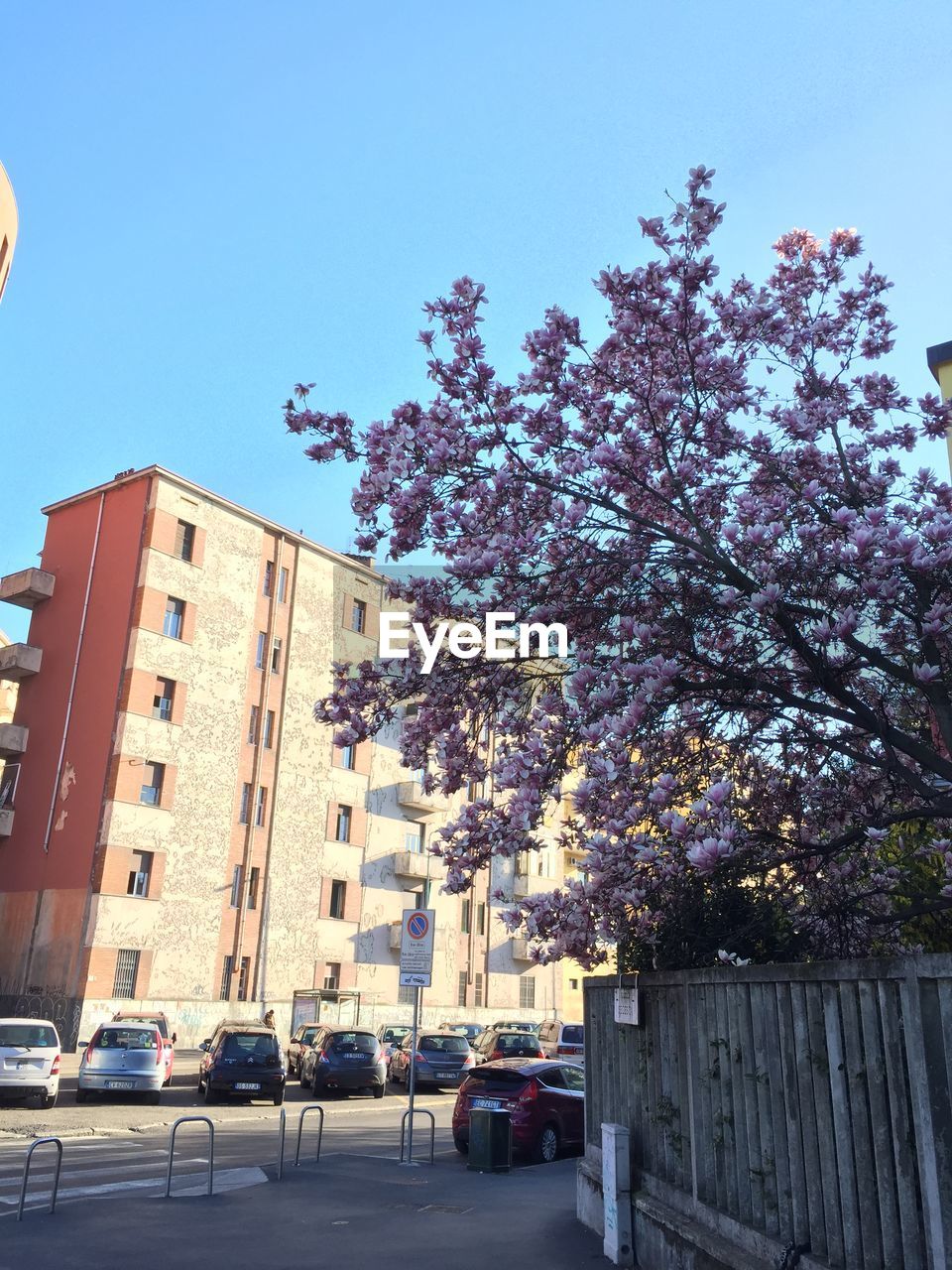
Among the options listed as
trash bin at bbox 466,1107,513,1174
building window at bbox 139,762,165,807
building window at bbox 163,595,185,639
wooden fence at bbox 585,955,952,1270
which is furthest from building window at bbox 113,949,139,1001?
wooden fence at bbox 585,955,952,1270

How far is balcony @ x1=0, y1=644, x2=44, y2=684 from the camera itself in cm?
3972

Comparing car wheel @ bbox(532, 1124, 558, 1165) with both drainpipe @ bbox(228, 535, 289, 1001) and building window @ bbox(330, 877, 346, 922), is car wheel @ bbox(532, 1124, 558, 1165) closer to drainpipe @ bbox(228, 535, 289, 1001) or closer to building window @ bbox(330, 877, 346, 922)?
drainpipe @ bbox(228, 535, 289, 1001)

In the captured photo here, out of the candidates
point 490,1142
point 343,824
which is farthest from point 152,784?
point 490,1142

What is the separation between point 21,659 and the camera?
39688 millimetres

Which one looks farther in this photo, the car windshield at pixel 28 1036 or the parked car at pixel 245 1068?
the parked car at pixel 245 1068

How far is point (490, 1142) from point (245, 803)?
27.1m

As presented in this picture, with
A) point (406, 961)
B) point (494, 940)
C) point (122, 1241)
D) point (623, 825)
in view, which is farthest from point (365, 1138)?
point (494, 940)

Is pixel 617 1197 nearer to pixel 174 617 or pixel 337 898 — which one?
pixel 174 617

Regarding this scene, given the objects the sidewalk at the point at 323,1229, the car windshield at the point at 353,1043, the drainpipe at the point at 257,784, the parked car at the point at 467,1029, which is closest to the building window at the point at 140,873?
the drainpipe at the point at 257,784

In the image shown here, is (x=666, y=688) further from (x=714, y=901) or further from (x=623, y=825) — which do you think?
(x=714, y=901)

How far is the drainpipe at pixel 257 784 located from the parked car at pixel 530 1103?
2302cm

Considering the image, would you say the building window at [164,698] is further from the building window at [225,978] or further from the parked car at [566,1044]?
the parked car at [566,1044]

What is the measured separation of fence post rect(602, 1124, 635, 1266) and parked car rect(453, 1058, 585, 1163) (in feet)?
23.4

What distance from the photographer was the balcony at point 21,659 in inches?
1564
